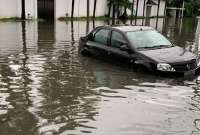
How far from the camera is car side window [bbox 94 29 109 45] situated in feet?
42.7

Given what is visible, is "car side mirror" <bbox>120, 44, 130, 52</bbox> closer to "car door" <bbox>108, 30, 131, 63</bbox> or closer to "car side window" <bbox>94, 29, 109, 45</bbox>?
"car door" <bbox>108, 30, 131, 63</bbox>

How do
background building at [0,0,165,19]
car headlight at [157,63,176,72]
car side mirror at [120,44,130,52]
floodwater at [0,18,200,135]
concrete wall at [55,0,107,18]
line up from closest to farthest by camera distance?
floodwater at [0,18,200,135] < car headlight at [157,63,176,72] < car side mirror at [120,44,130,52] < background building at [0,0,165,19] < concrete wall at [55,0,107,18]

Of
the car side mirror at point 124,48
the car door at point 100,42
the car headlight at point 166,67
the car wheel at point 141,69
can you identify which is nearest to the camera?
the car headlight at point 166,67

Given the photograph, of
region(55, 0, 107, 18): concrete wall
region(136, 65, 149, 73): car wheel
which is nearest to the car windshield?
region(136, 65, 149, 73): car wheel

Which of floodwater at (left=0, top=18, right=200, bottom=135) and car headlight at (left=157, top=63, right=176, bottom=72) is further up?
car headlight at (left=157, top=63, right=176, bottom=72)

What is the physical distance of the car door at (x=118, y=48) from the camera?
39.2 feet

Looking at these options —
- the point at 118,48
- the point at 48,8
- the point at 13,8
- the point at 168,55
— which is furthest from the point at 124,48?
the point at 48,8

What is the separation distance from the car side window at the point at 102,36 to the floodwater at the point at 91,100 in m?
0.70

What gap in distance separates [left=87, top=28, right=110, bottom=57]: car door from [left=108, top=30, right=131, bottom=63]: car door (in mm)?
256

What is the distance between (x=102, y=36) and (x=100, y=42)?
0.70 feet

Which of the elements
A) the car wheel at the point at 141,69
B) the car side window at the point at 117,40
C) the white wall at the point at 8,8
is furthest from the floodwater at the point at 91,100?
the white wall at the point at 8,8

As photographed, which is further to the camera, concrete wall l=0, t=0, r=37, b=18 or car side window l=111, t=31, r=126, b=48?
concrete wall l=0, t=0, r=37, b=18

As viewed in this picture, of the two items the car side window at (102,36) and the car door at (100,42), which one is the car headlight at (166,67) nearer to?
the car door at (100,42)

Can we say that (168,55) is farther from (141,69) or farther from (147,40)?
(147,40)
